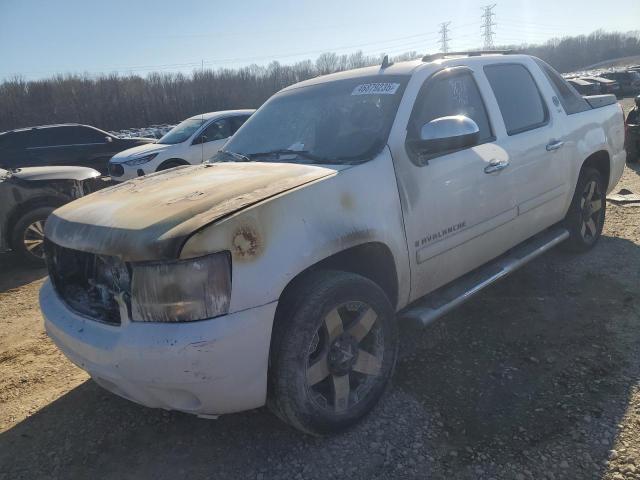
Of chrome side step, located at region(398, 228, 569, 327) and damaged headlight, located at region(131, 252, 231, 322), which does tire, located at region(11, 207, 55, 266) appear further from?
chrome side step, located at region(398, 228, 569, 327)

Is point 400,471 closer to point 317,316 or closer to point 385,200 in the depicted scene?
point 317,316

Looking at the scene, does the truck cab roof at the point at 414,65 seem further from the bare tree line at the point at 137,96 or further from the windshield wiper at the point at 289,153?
the bare tree line at the point at 137,96

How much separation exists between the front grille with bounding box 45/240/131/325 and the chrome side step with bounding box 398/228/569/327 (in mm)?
1600

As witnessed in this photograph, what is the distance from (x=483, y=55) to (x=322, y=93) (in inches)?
53.3

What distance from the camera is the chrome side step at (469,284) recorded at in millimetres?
2984

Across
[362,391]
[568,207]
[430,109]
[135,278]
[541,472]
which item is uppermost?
[430,109]

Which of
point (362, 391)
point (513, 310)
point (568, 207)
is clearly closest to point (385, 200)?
point (362, 391)

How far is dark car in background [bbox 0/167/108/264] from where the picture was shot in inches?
231

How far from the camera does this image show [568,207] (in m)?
4.48

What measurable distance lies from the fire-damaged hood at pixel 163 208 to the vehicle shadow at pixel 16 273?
3.51 m

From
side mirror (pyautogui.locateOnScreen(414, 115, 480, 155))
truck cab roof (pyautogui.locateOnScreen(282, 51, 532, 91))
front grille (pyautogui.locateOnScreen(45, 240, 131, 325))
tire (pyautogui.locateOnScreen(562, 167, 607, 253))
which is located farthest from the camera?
tire (pyautogui.locateOnScreen(562, 167, 607, 253))

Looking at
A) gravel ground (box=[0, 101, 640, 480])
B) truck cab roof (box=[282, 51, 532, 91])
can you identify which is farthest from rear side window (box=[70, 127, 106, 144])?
truck cab roof (box=[282, 51, 532, 91])

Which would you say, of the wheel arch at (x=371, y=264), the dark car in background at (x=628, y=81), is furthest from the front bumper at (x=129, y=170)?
the dark car in background at (x=628, y=81)

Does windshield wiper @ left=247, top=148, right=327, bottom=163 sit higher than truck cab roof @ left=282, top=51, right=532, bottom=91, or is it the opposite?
truck cab roof @ left=282, top=51, right=532, bottom=91
